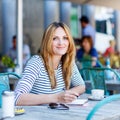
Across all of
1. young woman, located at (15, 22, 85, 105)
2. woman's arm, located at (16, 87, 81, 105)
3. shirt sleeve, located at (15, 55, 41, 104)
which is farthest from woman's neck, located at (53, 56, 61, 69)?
woman's arm, located at (16, 87, 81, 105)

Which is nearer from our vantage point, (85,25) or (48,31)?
(48,31)

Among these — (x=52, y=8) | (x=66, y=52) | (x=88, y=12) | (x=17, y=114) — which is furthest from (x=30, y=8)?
(x=17, y=114)

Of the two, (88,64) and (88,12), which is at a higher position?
(88,12)

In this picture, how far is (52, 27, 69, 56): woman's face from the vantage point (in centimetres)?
245

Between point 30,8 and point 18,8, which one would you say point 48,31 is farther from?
point 30,8

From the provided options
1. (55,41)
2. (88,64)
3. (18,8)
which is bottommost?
(88,64)

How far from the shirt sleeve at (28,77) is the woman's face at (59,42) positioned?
0.13 m

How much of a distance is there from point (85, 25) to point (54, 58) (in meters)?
4.87

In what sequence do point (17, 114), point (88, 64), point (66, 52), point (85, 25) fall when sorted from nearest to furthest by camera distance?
point (17, 114) → point (66, 52) → point (88, 64) → point (85, 25)

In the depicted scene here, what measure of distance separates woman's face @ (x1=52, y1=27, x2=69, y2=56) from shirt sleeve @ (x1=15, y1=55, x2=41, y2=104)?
13cm

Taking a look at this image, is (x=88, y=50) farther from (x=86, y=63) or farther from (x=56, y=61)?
(x=56, y=61)

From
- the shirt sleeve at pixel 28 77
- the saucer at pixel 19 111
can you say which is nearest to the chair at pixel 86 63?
the shirt sleeve at pixel 28 77

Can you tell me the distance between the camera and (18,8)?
219 inches

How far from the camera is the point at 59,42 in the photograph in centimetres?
245
